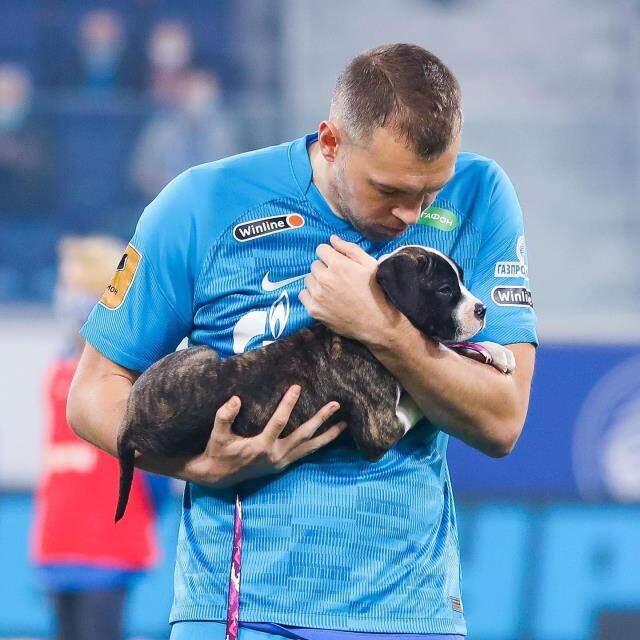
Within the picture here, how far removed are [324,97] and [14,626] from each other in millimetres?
5351

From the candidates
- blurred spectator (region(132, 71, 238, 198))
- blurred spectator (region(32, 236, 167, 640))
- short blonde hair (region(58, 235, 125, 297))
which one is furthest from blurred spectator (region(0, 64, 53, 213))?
blurred spectator (region(32, 236, 167, 640))

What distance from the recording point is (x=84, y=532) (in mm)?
6332

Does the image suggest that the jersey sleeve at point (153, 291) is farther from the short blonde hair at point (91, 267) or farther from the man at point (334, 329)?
the short blonde hair at point (91, 267)

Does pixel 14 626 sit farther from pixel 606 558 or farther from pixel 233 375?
pixel 233 375

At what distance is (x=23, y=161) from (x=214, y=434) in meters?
7.14

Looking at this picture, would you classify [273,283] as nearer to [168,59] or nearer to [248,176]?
[248,176]

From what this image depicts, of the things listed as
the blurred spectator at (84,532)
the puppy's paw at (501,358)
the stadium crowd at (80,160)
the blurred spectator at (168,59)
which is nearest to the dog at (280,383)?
the puppy's paw at (501,358)

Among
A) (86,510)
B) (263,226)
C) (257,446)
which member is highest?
(263,226)

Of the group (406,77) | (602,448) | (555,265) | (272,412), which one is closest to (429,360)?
(272,412)

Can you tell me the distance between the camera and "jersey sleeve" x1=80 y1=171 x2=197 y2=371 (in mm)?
2852

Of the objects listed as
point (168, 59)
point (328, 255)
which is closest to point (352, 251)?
point (328, 255)

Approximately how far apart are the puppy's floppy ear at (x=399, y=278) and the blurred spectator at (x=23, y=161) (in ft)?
23.0

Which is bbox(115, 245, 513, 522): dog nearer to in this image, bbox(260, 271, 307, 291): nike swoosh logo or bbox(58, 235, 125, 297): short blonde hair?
bbox(260, 271, 307, 291): nike swoosh logo

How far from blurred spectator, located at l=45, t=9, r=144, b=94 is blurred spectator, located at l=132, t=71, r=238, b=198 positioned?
1.55 m
